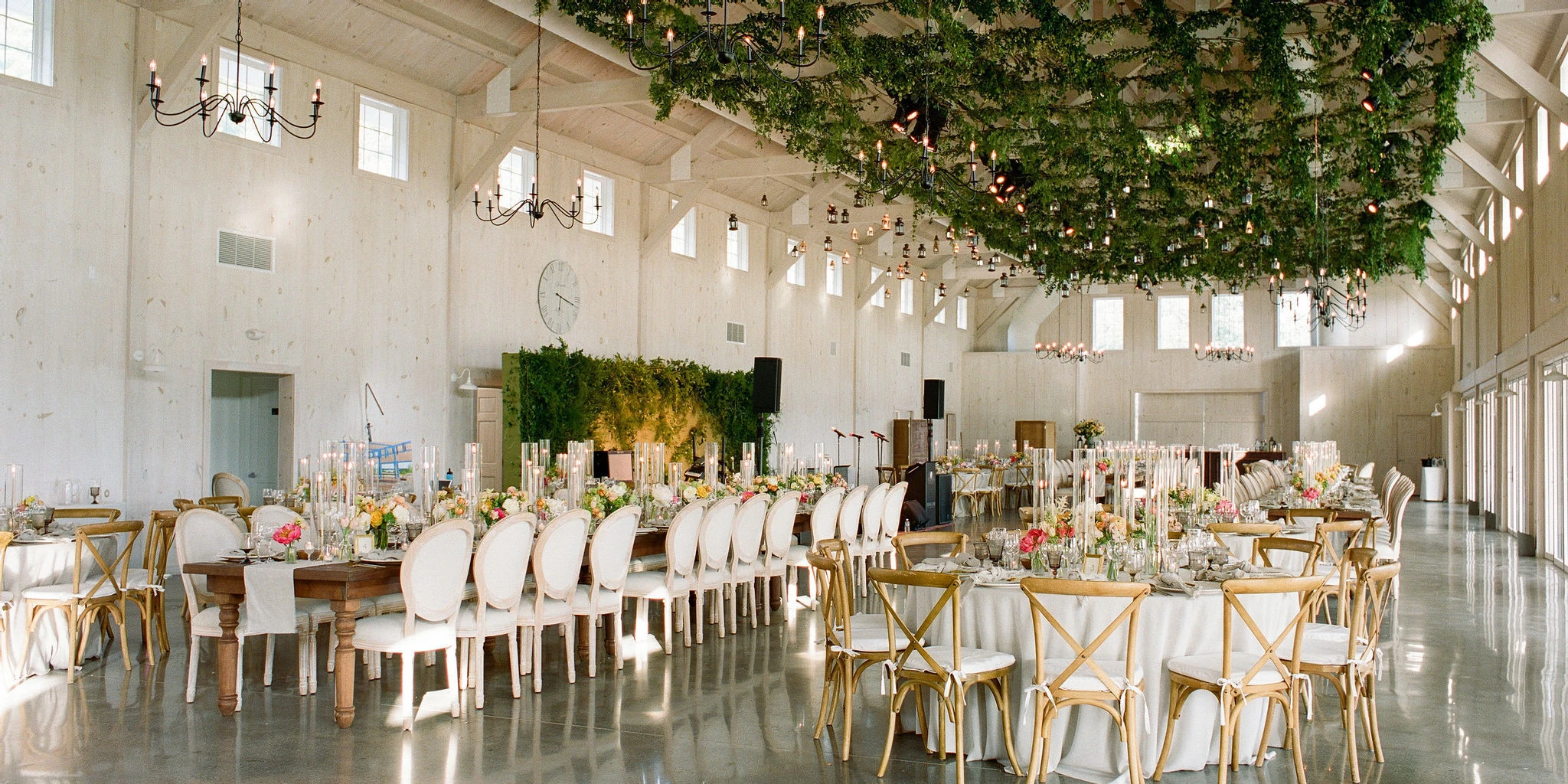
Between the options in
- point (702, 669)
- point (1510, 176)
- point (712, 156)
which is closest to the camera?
point (702, 669)

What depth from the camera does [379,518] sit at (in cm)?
561

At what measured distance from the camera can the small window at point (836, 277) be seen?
21.6m

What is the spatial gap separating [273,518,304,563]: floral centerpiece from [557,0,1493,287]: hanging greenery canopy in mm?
3728

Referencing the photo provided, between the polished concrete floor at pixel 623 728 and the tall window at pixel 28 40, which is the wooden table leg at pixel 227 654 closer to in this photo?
the polished concrete floor at pixel 623 728

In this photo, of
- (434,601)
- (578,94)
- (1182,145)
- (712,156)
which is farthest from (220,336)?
(1182,145)

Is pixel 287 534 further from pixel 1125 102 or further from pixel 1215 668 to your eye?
pixel 1125 102

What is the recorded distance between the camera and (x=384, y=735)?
4.95m

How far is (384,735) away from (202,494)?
A: 6.55 meters

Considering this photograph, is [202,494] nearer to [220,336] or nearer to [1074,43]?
[220,336]

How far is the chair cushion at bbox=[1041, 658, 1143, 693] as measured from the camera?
13.9ft

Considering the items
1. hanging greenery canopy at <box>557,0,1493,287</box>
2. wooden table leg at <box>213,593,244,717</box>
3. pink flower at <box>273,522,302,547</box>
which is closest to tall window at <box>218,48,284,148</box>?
hanging greenery canopy at <box>557,0,1493,287</box>

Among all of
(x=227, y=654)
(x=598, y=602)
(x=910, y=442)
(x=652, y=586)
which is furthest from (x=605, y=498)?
(x=910, y=442)

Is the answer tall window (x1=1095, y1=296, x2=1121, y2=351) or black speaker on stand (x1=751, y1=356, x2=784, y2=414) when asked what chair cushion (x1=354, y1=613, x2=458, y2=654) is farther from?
tall window (x1=1095, y1=296, x2=1121, y2=351)

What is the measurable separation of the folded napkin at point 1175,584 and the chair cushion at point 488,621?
3059mm
